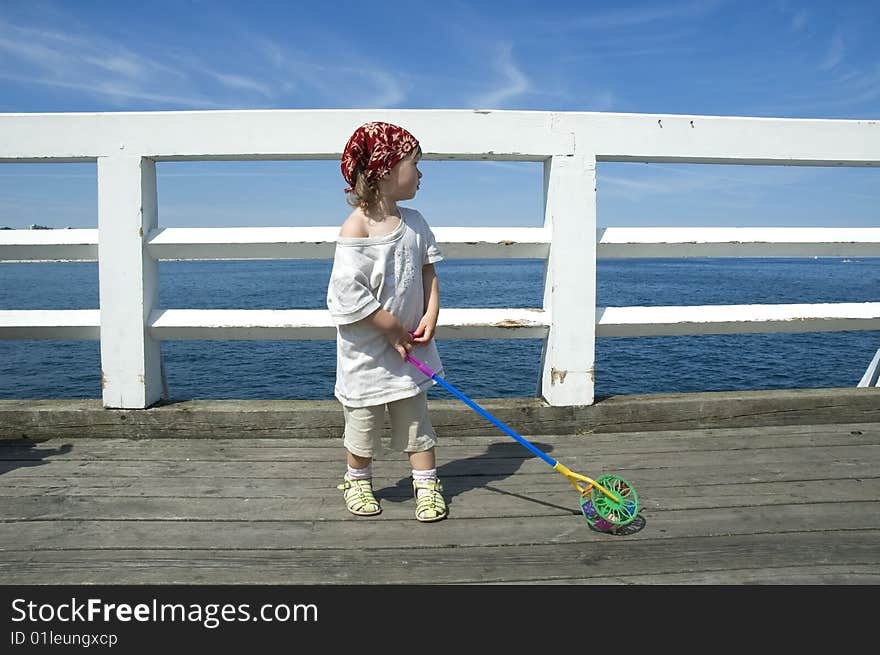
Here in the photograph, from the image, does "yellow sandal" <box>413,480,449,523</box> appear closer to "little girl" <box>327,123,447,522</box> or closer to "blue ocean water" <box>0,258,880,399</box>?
"little girl" <box>327,123,447,522</box>

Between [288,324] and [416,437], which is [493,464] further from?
[288,324]

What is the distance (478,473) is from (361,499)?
24.4 inches

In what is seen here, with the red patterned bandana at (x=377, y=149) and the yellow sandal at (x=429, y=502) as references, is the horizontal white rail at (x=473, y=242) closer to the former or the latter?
the red patterned bandana at (x=377, y=149)

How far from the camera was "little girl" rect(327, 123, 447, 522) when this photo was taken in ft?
7.82

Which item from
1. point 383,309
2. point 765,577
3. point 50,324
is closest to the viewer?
point 765,577

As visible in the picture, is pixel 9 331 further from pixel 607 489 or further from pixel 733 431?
pixel 733 431

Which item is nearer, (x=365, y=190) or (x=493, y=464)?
(x=365, y=190)

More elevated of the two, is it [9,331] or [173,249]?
[173,249]

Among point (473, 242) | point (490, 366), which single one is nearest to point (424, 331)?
point (473, 242)

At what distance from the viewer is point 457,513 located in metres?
2.46

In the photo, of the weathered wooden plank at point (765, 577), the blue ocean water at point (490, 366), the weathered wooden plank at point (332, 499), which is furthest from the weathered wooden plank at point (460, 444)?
the blue ocean water at point (490, 366)
